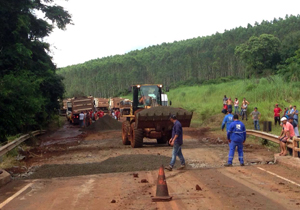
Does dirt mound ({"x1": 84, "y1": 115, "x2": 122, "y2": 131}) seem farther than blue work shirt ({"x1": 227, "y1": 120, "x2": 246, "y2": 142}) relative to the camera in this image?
Yes

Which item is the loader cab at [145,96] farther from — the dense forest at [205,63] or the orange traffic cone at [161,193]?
the dense forest at [205,63]

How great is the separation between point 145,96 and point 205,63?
95.4m

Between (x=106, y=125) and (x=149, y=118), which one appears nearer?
(x=149, y=118)

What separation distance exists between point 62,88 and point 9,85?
41.1ft

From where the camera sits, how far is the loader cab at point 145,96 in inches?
715

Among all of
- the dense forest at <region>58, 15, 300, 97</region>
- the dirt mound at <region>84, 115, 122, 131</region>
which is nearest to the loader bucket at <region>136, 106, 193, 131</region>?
the dirt mound at <region>84, 115, 122, 131</region>

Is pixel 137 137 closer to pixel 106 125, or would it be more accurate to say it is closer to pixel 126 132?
pixel 126 132

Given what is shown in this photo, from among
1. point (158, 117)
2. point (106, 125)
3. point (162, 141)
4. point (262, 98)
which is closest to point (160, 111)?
point (158, 117)

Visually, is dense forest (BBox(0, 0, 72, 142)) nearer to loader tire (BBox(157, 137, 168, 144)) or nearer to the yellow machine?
the yellow machine

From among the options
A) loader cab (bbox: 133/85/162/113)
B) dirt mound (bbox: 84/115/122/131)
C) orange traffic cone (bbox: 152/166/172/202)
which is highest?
loader cab (bbox: 133/85/162/113)

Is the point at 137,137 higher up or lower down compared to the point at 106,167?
higher up

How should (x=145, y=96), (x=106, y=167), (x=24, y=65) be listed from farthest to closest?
(x=24, y=65), (x=145, y=96), (x=106, y=167)

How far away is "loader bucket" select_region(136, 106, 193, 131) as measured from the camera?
1517 centimetres

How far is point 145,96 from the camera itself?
720 inches
